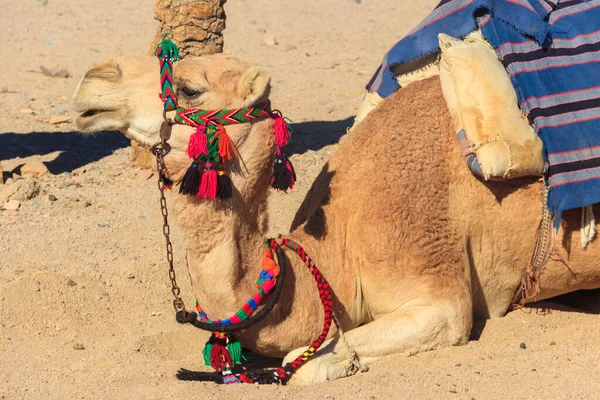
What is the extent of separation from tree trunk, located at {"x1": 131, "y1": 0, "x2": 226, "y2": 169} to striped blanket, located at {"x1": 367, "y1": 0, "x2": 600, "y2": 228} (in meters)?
3.82

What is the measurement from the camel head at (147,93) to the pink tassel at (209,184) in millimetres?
196

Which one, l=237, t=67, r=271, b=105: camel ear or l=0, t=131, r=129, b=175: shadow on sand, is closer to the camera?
l=237, t=67, r=271, b=105: camel ear

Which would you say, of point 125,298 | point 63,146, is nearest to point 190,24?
point 63,146

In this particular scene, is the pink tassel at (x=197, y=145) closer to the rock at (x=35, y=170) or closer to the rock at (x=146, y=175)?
the rock at (x=146, y=175)

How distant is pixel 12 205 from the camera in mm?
7812

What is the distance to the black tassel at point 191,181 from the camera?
176 inches

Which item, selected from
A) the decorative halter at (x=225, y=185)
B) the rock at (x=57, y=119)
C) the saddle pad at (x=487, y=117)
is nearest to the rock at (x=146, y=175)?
the rock at (x=57, y=119)

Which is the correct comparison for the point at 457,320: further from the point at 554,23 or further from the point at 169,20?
the point at 169,20

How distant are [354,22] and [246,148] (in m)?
13.9

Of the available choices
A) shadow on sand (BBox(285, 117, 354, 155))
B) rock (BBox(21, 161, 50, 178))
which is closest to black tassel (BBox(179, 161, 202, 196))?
rock (BBox(21, 161, 50, 178))

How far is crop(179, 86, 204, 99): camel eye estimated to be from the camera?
4.62 m

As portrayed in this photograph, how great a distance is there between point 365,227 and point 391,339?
2.00 ft

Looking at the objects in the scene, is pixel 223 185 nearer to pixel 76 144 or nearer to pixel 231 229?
pixel 231 229

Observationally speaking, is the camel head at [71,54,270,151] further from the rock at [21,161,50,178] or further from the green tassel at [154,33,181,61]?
the rock at [21,161,50,178]
